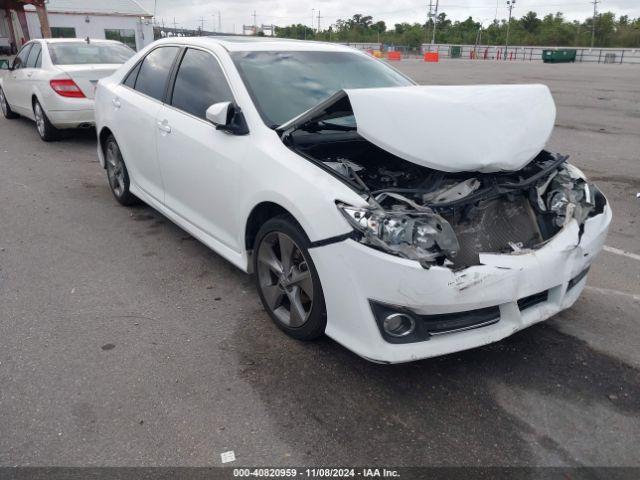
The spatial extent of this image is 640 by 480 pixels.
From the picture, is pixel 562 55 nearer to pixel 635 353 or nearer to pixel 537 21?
pixel 537 21

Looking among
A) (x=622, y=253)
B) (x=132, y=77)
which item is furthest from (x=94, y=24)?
(x=622, y=253)

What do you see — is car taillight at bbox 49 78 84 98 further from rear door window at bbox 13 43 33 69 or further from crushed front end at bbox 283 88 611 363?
crushed front end at bbox 283 88 611 363

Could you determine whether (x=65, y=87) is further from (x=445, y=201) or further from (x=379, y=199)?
(x=445, y=201)

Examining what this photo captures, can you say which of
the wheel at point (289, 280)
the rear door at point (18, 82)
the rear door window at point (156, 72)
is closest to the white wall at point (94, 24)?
the rear door at point (18, 82)

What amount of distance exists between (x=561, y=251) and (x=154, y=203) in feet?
11.2

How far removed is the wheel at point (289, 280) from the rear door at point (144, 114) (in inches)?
65.4

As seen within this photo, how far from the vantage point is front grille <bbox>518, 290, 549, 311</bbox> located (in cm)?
278

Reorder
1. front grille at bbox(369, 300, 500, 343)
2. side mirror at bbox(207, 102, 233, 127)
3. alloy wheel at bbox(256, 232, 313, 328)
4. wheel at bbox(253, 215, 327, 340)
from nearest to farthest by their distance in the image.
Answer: front grille at bbox(369, 300, 500, 343) → wheel at bbox(253, 215, 327, 340) → alloy wheel at bbox(256, 232, 313, 328) → side mirror at bbox(207, 102, 233, 127)

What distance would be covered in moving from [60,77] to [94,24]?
4085cm

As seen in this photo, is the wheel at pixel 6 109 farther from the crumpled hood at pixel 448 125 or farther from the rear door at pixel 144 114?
the crumpled hood at pixel 448 125

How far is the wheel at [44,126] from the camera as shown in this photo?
8578 millimetres

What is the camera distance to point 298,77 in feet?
12.5

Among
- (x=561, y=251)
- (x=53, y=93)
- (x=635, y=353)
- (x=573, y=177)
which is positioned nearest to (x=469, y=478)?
(x=561, y=251)

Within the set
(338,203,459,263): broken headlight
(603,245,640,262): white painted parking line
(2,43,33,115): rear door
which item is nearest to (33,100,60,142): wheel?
(2,43,33,115): rear door
